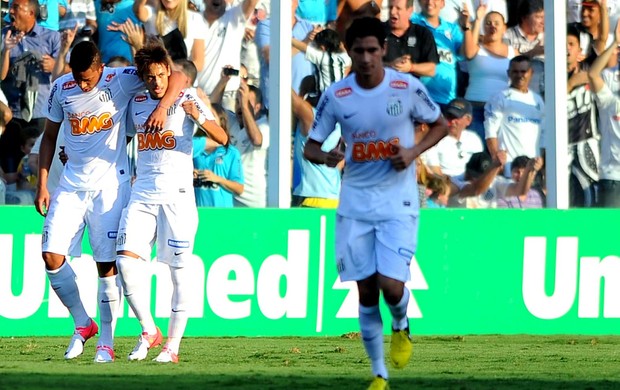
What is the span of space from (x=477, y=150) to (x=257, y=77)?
8.74 ft

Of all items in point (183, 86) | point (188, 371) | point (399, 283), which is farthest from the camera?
point (183, 86)

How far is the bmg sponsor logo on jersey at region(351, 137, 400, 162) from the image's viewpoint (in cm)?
805

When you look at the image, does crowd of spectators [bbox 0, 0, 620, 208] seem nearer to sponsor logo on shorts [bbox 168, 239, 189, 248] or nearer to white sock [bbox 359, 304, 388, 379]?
sponsor logo on shorts [bbox 168, 239, 189, 248]

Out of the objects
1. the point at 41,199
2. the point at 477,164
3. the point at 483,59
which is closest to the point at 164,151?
the point at 41,199

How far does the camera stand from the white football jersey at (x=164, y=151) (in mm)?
9859

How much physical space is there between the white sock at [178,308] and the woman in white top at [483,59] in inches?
248

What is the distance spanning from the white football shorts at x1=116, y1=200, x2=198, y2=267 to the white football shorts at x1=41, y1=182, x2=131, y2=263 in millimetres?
162

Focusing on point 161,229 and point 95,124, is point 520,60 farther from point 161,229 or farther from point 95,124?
point 95,124

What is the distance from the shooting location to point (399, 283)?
317 inches

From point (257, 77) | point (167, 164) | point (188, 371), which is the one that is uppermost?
point (257, 77)

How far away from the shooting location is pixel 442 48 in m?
15.6

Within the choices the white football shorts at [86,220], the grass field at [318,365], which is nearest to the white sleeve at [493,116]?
the grass field at [318,365]

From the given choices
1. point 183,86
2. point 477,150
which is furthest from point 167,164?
point 477,150

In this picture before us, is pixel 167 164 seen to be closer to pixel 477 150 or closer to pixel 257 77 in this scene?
pixel 257 77
